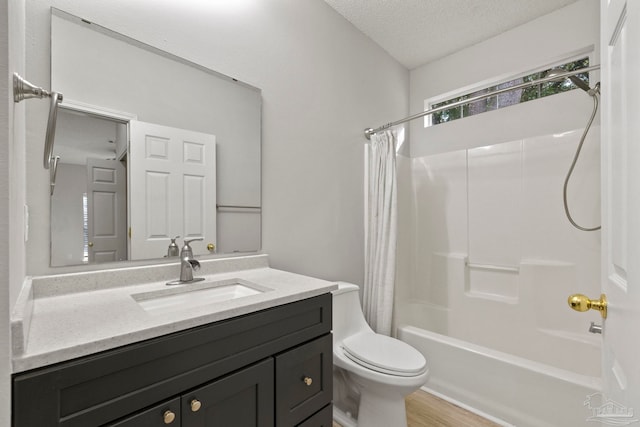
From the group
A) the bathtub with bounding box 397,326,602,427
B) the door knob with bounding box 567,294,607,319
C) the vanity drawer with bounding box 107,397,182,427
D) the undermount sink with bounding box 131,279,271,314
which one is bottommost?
the bathtub with bounding box 397,326,602,427

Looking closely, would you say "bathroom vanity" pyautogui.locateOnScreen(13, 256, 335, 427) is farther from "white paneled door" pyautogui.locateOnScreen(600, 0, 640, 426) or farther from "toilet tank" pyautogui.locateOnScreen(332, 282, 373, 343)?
"white paneled door" pyautogui.locateOnScreen(600, 0, 640, 426)

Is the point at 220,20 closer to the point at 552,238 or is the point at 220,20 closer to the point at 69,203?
the point at 69,203

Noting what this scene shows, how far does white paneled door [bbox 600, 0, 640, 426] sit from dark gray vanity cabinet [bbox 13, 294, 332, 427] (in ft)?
2.72

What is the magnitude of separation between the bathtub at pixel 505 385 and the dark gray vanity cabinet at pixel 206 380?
109 cm

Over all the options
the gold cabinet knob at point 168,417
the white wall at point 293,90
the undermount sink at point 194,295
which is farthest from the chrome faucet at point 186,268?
the gold cabinet knob at point 168,417

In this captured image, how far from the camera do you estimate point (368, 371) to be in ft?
4.65

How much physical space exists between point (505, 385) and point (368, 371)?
0.90 m

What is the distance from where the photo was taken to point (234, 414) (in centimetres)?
86

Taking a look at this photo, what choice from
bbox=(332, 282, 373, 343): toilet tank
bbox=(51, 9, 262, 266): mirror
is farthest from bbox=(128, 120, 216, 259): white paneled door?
bbox=(332, 282, 373, 343): toilet tank

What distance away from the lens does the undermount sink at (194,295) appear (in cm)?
106

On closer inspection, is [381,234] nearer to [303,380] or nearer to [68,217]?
[303,380]

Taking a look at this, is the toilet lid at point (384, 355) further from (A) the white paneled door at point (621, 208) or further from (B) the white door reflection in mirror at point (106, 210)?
(B) the white door reflection in mirror at point (106, 210)

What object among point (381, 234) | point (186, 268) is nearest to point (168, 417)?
point (186, 268)

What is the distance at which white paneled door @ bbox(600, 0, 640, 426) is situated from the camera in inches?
21.3
